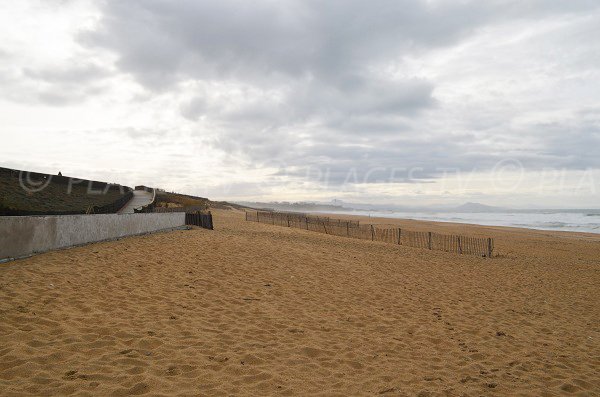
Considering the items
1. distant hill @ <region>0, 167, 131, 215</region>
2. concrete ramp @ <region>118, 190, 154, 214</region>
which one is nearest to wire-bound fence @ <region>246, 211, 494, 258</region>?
concrete ramp @ <region>118, 190, 154, 214</region>

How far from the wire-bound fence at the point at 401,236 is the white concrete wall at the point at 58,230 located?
14.0 m

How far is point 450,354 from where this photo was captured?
611cm

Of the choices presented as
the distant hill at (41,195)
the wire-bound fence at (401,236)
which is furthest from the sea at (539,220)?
the distant hill at (41,195)

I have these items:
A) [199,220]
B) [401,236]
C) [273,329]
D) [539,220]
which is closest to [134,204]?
[199,220]

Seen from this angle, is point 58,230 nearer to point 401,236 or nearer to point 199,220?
point 199,220

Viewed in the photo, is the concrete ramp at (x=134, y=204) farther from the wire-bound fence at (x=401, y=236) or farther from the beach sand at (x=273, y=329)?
the beach sand at (x=273, y=329)

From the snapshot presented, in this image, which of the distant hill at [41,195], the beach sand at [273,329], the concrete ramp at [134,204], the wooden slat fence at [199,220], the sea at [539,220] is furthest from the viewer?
the sea at [539,220]

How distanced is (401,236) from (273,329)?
18869 mm

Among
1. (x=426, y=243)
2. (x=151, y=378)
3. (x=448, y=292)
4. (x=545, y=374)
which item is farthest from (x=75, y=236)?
(x=426, y=243)

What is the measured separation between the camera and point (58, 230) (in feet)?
34.7

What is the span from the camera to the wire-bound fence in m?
20.2

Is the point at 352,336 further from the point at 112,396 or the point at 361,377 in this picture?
the point at 112,396

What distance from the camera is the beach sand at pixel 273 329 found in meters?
4.58

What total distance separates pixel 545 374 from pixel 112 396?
569cm
